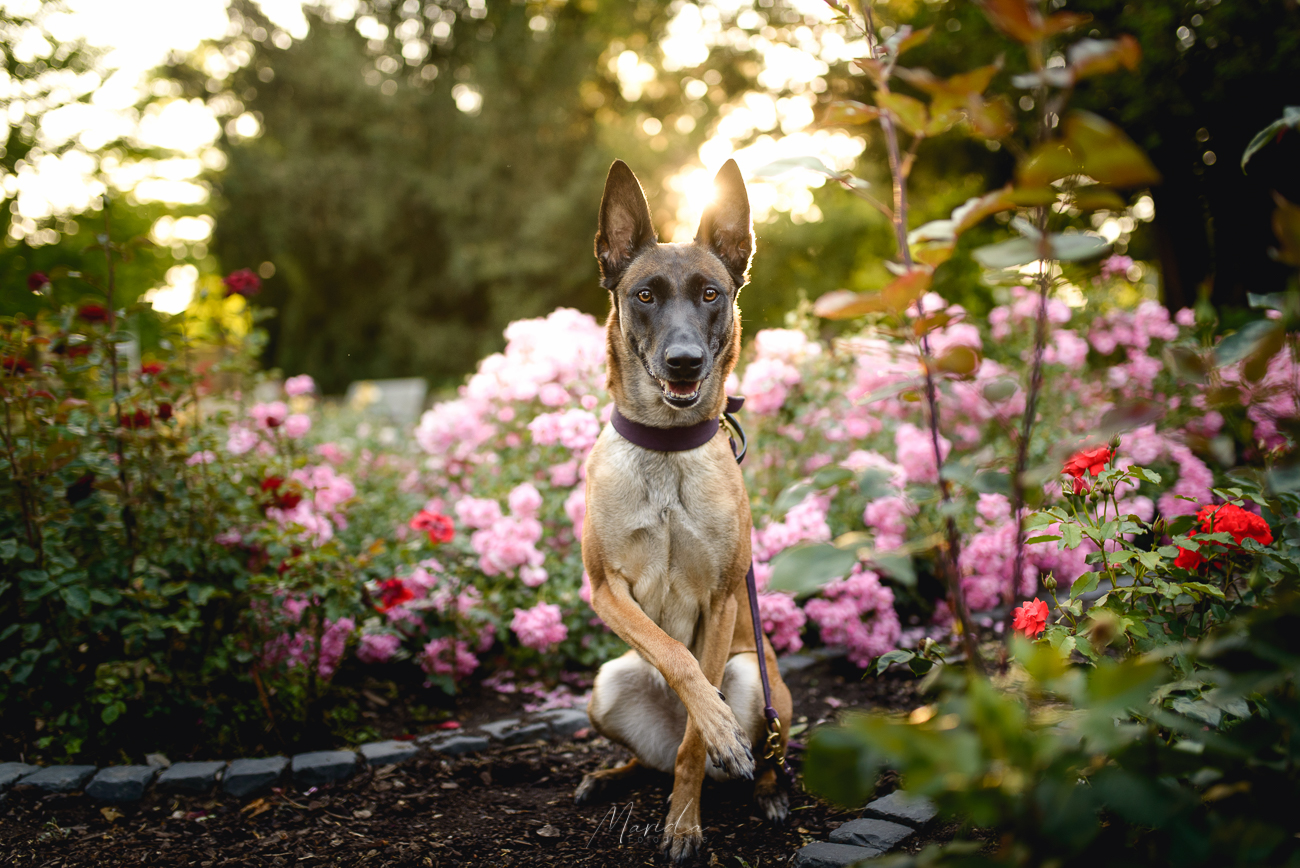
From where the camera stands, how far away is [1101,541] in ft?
6.70

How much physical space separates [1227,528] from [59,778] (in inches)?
151

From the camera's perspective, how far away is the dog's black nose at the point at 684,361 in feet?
8.59

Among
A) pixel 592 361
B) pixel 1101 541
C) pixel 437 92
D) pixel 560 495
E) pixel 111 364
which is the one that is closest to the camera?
pixel 1101 541

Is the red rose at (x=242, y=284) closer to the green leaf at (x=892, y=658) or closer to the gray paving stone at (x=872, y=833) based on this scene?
the green leaf at (x=892, y=658)

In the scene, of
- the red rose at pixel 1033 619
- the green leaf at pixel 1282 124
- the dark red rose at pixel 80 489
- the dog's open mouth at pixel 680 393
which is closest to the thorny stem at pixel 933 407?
the green leaf at pixel 1282 124

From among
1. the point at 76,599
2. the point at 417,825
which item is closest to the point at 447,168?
the point at 76,599

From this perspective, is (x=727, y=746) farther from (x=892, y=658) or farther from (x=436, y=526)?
(x=436, y=526)

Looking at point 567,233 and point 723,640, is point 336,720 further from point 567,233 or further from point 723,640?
point 567,233

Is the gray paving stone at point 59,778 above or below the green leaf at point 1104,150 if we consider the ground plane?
below

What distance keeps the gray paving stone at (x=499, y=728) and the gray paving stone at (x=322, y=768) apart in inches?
23.2

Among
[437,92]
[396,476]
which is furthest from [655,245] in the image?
[437,92]

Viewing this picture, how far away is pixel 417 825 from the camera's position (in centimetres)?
269

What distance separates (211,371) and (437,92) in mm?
21449

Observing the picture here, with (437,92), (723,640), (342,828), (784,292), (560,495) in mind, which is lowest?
(342,828)
